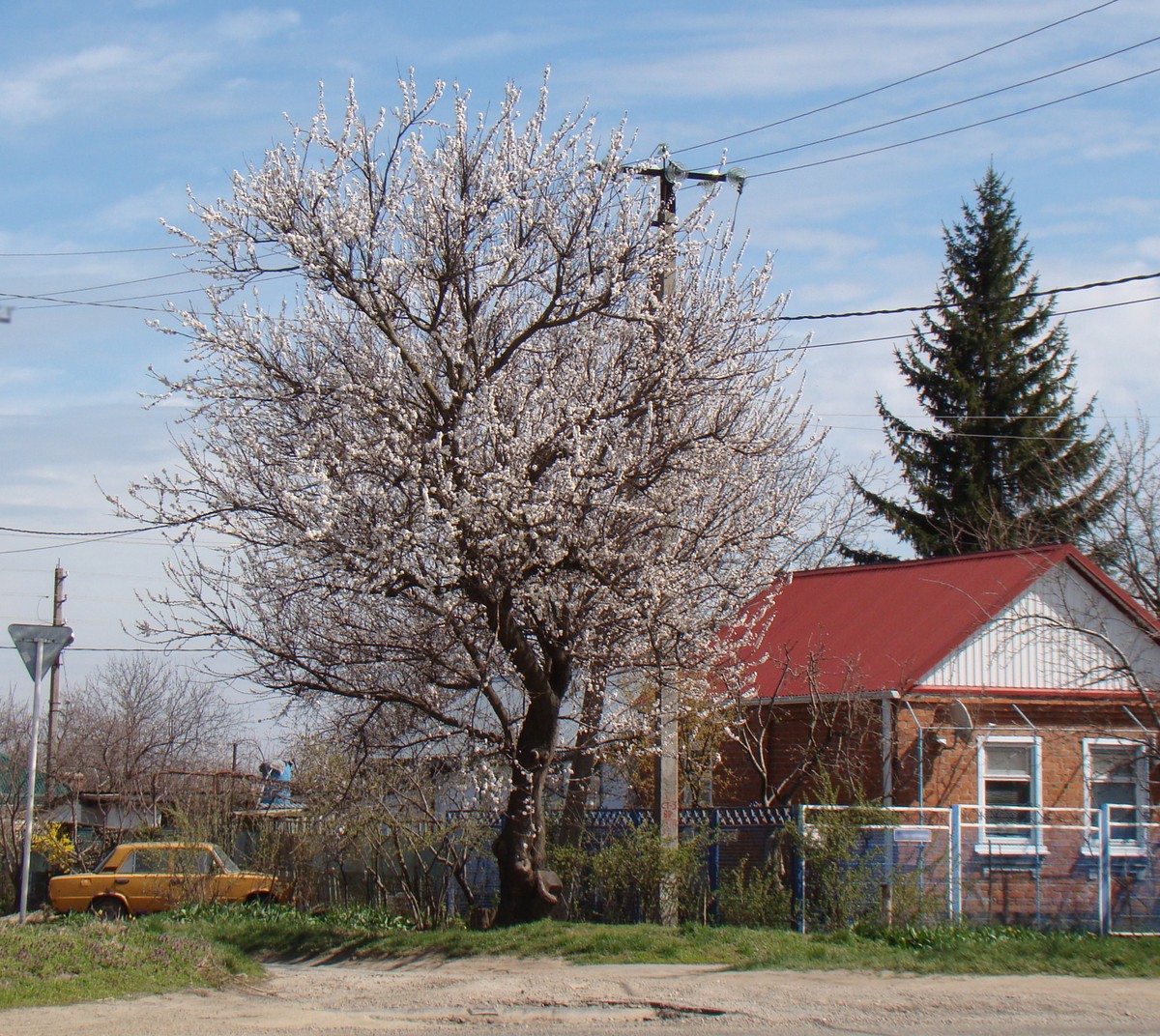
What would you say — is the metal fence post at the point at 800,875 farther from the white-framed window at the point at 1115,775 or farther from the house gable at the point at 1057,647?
the white-framed window at the point at 1115,775

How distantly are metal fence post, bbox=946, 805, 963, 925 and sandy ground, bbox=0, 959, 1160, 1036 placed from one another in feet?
8.88

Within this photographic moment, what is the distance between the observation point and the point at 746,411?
15.1 metres

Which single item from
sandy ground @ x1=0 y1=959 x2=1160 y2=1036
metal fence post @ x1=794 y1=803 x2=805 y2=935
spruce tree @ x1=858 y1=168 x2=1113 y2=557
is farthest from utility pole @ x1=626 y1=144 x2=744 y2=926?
spruce tree @ x1=858 y1=168 x2=1113 y2=557

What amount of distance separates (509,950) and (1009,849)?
6.71 m

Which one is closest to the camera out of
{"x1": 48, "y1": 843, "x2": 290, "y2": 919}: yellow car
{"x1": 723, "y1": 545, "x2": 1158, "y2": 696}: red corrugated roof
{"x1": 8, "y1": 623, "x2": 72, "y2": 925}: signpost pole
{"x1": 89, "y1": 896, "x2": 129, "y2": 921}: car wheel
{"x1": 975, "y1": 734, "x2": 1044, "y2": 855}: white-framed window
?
{"x1": 8, "y1": 623, "x2": 72, "y2": 925}: signpost pole

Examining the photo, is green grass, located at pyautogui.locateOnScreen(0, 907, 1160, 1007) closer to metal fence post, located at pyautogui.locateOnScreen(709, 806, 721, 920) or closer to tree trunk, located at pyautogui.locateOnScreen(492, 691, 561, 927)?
tree trunk, located at pyautogui.locateOnScreen(492, 691, 561, 927)

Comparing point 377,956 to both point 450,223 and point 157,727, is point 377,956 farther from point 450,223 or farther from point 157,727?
point 157,727

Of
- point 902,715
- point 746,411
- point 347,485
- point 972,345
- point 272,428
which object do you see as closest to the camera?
point 347,485

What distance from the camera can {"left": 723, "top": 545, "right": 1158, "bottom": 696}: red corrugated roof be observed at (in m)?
18.0

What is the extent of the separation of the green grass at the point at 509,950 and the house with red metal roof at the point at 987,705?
3.57 meters

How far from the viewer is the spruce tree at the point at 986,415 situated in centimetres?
3164

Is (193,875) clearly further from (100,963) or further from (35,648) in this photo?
(100,963)

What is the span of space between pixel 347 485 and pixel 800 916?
6.54 m

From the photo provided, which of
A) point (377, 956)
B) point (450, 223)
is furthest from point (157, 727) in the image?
point (450, 223)
